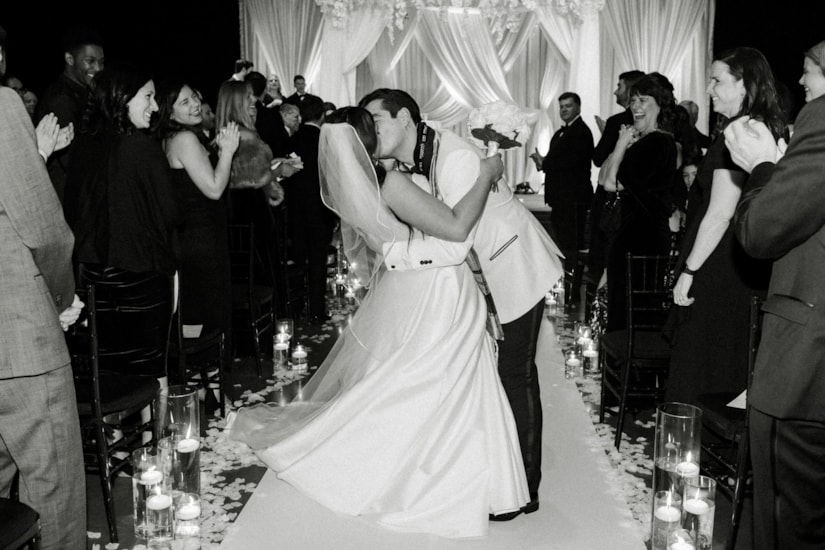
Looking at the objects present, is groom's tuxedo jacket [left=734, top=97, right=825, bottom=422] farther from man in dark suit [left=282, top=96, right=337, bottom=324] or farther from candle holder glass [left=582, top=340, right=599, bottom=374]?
man in dark suit [left=282, top=96, right=337, bottom=324]

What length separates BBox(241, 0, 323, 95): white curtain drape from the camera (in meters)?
11.0

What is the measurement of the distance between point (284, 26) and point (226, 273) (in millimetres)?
7793

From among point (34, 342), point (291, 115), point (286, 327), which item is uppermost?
point (291, 115)

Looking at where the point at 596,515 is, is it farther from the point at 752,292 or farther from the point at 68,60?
the point at 68,60

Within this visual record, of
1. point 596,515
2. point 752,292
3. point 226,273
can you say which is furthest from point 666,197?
point 226,273

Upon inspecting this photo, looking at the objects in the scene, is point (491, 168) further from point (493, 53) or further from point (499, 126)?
point (493, 53)

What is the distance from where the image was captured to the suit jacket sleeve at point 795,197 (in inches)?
65.7

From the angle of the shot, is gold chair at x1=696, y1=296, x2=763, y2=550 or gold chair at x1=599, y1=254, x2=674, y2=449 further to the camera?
gold chair at x1=599, y1=254, x2=674, y2=449

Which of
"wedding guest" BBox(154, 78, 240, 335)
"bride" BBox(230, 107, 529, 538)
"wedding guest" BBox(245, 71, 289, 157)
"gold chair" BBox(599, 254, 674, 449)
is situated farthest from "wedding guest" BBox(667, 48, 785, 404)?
"wedding guest" BBox(245, 71, 289, 157)

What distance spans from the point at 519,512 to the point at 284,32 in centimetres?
947

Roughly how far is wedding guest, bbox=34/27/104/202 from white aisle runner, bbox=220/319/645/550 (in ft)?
6.83

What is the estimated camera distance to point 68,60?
13.7 ft

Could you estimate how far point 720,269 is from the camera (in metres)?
3.00

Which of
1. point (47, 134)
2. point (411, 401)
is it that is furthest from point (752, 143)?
point (47, 134)
